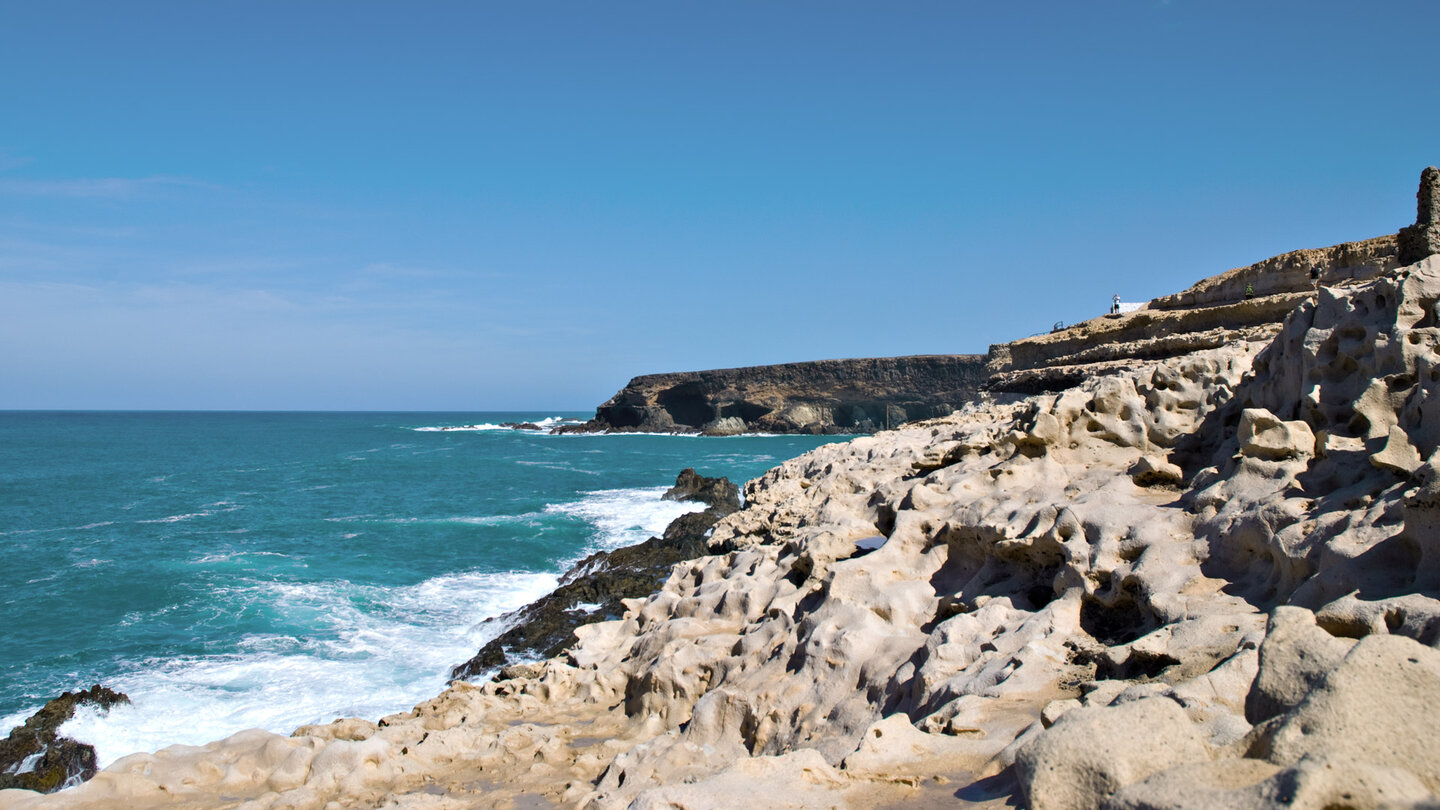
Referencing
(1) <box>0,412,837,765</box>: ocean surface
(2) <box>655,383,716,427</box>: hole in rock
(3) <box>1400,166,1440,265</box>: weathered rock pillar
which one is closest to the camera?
(3) <box>1400,166,1440,265</box>: weathered rock pillar

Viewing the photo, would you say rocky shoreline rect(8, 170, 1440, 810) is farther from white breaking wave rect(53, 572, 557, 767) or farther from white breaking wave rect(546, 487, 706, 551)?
white breaking wave rect(546, 487, 706, 551)

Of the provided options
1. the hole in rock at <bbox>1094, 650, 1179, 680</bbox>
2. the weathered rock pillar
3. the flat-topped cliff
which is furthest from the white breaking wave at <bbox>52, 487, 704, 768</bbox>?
the weathered rock pillar

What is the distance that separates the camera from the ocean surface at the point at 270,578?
41.1 feet

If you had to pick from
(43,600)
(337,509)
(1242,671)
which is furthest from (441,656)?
(337,509)

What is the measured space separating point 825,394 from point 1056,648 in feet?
294

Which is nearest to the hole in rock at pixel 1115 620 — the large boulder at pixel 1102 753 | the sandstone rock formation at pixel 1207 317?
the large boulder at pixel 1102 753

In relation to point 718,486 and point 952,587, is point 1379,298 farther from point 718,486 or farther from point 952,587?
point 718,486

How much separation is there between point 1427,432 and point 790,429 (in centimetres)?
8808

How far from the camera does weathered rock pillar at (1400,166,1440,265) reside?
439 inches

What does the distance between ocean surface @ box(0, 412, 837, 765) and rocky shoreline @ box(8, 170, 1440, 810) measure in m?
5.80

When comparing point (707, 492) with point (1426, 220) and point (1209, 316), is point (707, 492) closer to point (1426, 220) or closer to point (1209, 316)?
point (1209, 316)

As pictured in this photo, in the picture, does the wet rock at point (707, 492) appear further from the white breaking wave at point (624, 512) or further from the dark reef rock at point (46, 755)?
the dark reef rock at point (46, 755)

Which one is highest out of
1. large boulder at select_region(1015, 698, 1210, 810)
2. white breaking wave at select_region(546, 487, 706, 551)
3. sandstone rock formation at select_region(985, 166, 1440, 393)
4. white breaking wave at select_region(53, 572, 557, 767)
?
sandstone rock formation at select_region(985, 166, 1440, 393)

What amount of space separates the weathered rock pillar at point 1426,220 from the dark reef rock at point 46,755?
1790 centimetres
